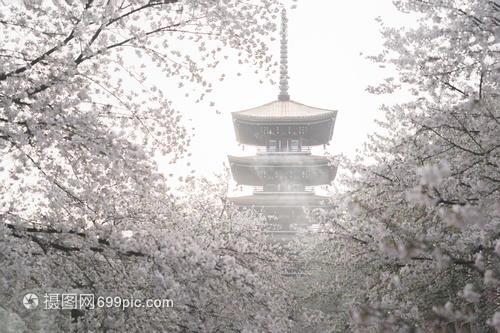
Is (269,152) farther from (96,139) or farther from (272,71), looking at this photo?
(96,139)

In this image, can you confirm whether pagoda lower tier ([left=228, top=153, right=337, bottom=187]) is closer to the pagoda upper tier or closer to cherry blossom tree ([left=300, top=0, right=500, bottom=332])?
the pagoda upper tier

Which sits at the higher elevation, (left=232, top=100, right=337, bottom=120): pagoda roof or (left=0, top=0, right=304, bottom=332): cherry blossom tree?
(left=232, top=100, right=337, bottom=120): pagoda roof

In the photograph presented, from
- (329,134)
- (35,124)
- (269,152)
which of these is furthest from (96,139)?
(329,134)

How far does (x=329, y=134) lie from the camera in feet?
81.1

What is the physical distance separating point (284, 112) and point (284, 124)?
Answer: 1.19m

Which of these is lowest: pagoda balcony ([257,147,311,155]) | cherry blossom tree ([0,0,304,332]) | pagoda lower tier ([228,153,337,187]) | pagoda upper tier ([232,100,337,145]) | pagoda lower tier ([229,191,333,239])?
cherry blossom tree ([0,0,304,332])

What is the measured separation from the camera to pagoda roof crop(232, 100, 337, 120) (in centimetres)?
2253

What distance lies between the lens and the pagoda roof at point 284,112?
22.5m

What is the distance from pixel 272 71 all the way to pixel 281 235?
16099mm

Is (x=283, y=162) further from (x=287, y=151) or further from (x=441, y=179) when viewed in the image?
(x=441, y=179)

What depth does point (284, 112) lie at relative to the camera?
24.1 metres

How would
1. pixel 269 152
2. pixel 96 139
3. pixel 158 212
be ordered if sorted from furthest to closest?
1. pixel 269 152
2. pixel 158 212
3. pixel 96 139

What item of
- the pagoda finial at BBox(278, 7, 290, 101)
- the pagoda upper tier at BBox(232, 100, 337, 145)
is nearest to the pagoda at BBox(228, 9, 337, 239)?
the pagoda upper tier at BBox(232, 100, 337, 145)

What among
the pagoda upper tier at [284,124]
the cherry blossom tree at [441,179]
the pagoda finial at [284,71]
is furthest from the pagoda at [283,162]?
the cherry blossom tree at [441,179]
